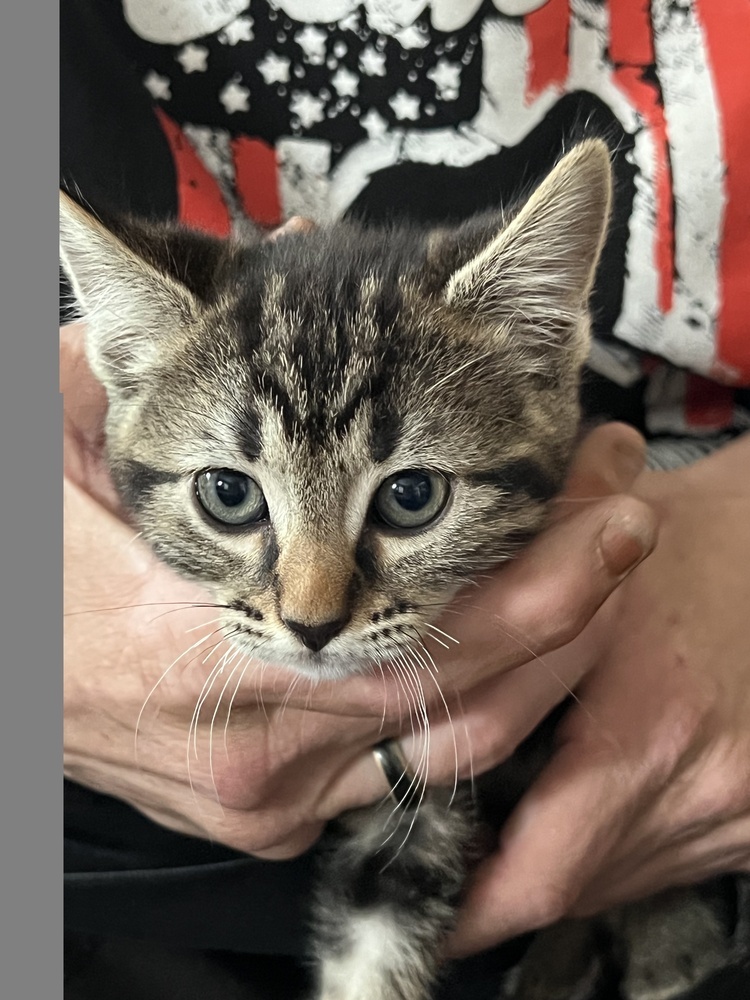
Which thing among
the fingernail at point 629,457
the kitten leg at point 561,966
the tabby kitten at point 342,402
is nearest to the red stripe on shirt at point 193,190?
the tabby kitten at point 342,402

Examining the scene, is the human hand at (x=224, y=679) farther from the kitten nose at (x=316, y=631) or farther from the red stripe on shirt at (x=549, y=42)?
the red stripe on shirt at (x=549, y=42)

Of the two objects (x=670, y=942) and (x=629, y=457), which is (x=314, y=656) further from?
(x=670, y=942)

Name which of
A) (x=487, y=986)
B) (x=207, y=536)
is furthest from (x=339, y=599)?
(x=487, y=986)

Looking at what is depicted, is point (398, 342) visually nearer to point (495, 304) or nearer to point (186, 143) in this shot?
point (495, 304)

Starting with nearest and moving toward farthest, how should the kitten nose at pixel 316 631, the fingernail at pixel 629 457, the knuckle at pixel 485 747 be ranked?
the kitten nose at pixel 316 631 < the knuckle at pixel 485 747 < the fingernail at pixel 629 457

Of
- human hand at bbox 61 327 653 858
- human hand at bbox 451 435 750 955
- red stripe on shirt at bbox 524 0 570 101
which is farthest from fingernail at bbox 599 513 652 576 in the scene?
red stripe on shirt at bbox 524 0 570 101

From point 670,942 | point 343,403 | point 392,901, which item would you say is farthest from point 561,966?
point 343,403
